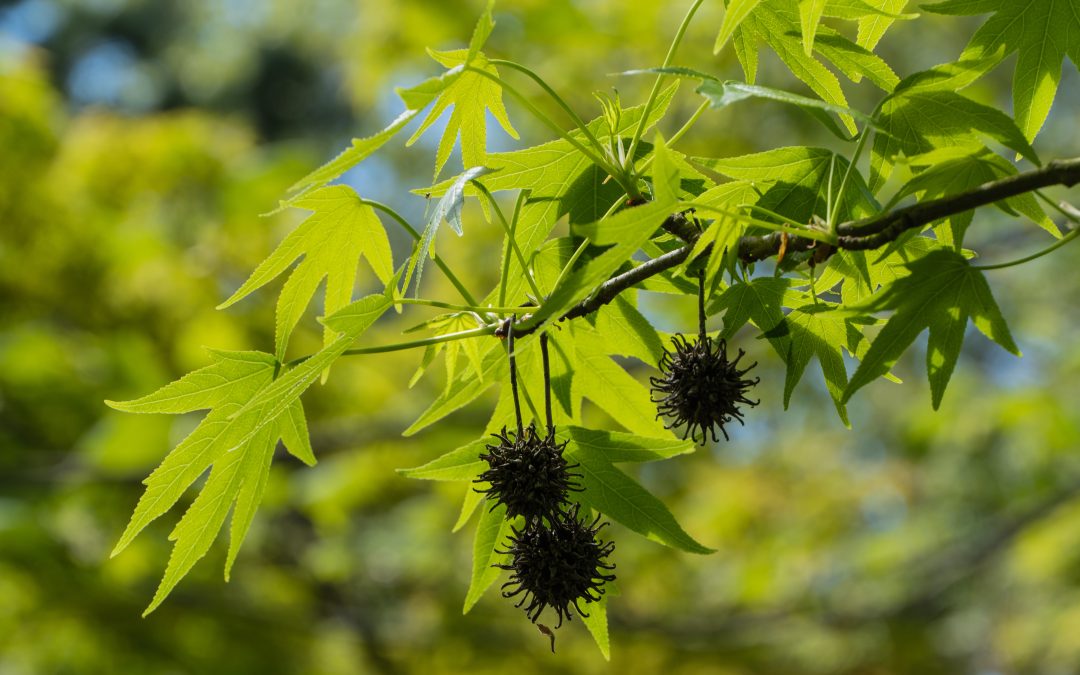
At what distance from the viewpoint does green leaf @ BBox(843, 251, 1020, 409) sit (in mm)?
1195

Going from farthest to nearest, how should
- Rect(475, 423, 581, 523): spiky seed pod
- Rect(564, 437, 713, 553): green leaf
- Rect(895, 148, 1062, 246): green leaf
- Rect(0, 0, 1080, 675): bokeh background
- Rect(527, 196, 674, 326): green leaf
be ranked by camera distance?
Rect(0, 0, 1080, 675): bokeh background, Rect(564, 437, 713, 553): green leaf, Rect(475, 423, 581, 523): spiky seed pod, Rect(895, 148, 1062, 246): green leaf, Rect(527, 196, 674, 326): green leaf

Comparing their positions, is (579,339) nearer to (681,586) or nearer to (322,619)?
(322,619)

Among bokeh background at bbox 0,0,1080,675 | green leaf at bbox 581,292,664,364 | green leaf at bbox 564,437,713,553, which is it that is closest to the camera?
green leaf at bbox 564,437,713,553

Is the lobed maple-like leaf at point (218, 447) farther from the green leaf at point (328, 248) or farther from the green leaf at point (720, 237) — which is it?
the green leaf at point (720, 237)

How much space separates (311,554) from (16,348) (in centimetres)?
229

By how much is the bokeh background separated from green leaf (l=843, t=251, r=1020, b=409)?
3867 mm

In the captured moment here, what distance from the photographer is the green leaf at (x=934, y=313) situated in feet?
3.92

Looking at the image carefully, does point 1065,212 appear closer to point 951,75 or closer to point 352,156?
point 951,75

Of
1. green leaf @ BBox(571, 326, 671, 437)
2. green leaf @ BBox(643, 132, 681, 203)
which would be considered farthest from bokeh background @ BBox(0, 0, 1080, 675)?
green leaf @ BBox(643, 132, 681, 203)

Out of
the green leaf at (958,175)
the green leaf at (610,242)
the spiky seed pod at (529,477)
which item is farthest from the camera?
the spiky seed pod at (529,477)

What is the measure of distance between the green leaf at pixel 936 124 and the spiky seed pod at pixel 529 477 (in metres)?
0.53

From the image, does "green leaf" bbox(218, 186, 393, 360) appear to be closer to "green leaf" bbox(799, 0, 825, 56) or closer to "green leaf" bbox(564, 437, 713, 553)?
"green leaf" bbox(564, 437, 713, 553)

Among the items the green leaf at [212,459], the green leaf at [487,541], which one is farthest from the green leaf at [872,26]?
the green leaf at [212,459]

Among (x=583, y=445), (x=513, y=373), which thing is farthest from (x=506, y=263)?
(x=583, y=445)
